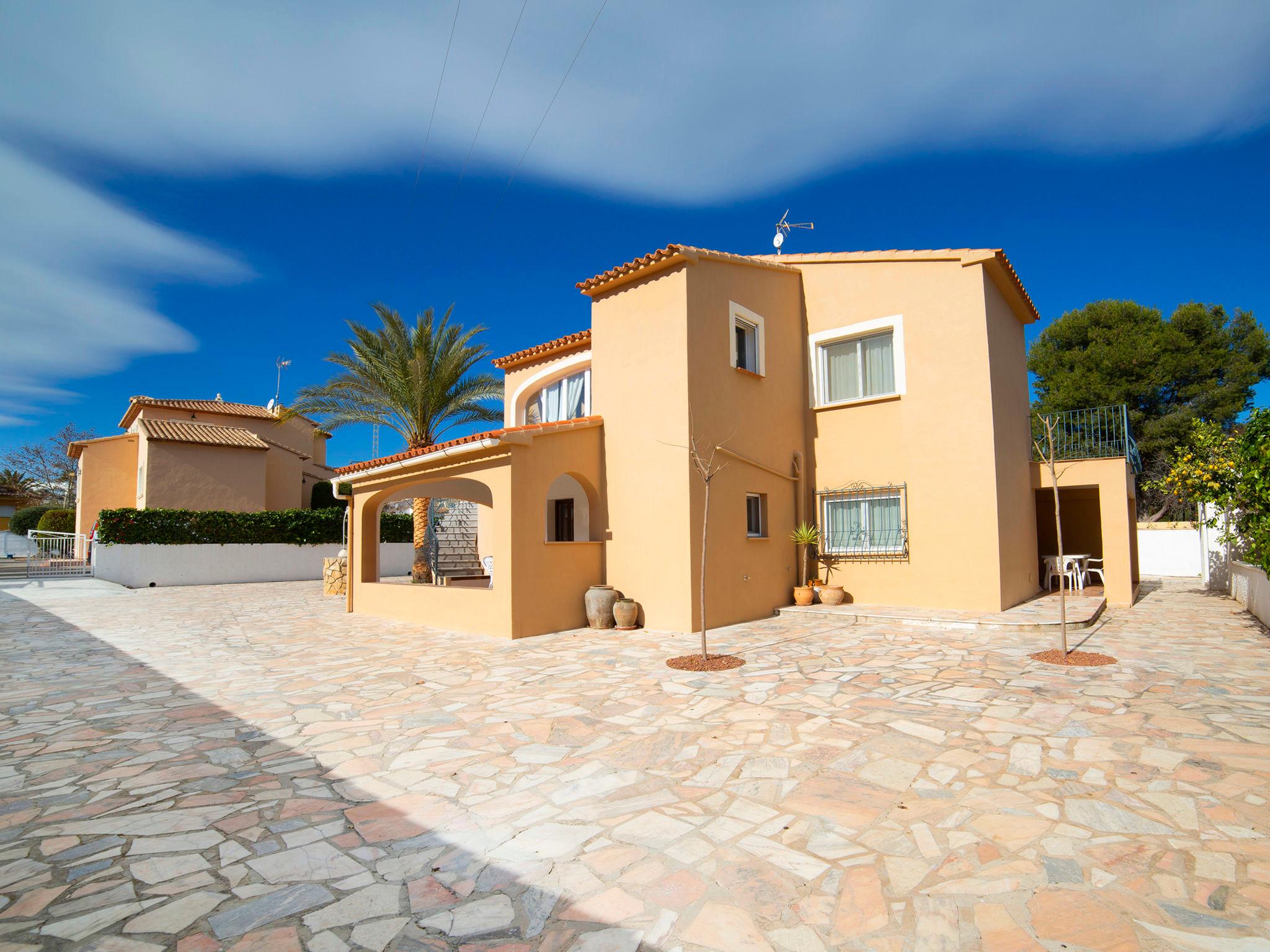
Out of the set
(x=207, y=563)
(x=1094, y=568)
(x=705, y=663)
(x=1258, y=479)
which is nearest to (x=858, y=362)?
(x=1258, y=479)

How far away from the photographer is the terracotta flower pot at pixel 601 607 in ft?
36.8

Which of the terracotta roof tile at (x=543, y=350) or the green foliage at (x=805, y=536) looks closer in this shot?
the green foliage at (x=805, y=536)

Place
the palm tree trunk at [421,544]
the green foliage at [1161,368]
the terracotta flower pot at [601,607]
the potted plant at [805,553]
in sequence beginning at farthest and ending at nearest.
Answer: the green foliage at [1161,368] → the palm tree trunk at [421,544] → the potted plant at [805,553] → the terracotta flower pot at [601,607]

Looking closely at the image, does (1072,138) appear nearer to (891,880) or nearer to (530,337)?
(530,337)

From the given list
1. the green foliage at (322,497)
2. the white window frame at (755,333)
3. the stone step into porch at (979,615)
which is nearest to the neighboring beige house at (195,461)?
the green foliage at (322,497)

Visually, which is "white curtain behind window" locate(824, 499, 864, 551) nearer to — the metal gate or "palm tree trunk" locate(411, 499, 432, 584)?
"palm tree trunk" locate(411, 499, 432, 584)

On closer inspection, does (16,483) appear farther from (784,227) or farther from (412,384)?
(784,227)

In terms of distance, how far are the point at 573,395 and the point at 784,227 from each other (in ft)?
21.0

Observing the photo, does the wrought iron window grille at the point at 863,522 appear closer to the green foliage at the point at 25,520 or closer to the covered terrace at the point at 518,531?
the covered terrace at the point at 518,531

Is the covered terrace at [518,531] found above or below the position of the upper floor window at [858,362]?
below

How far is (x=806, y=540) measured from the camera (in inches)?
517

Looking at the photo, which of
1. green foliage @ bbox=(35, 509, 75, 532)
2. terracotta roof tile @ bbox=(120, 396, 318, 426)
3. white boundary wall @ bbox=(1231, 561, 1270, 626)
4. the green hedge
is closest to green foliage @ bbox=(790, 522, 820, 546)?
white boundary wall @ bbox=(1231, 561, 1270, 626)

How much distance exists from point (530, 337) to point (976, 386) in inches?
450

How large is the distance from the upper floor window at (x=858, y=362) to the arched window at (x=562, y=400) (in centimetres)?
532
